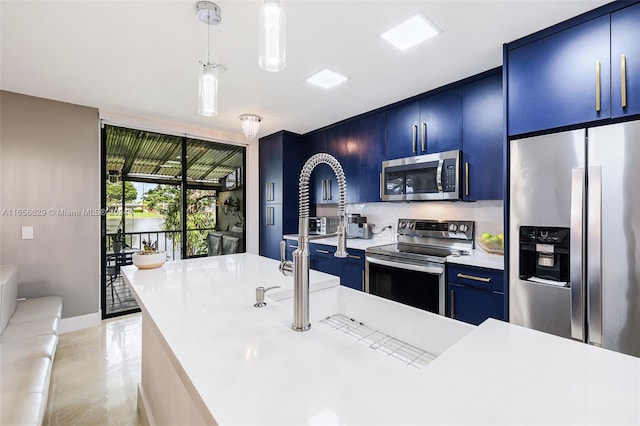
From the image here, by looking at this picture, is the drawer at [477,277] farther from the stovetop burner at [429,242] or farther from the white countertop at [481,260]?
the stovetop burner at [429,242]

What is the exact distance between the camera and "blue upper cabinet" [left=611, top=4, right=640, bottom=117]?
155 centimetres

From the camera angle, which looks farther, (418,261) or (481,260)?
(418,261)

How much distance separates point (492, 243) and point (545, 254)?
0.75 metres

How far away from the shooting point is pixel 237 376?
2.22ft

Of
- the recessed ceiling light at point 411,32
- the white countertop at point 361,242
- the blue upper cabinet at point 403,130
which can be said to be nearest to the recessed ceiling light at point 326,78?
the recessed ceiling light at point 411,32

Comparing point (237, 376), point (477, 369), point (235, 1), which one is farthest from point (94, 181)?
point (477, 369)

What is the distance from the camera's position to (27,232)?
295 centimetres

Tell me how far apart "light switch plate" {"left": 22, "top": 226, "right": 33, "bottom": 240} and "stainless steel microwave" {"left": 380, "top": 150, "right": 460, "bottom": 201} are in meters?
3.63

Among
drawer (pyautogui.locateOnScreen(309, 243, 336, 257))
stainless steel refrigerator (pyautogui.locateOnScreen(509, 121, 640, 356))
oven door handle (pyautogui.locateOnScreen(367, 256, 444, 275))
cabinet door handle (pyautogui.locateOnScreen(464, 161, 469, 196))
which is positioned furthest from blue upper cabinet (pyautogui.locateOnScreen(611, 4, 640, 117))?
drawer (pyautogui.locateOnScreen(309, 243, 336, 257))

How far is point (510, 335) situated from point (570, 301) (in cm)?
118

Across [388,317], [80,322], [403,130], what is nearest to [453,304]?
[388,317]

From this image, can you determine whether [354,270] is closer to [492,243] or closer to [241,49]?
[492,243]

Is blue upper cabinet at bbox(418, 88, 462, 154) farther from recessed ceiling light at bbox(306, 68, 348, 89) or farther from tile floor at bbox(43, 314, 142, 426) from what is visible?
tile floor at bbox(43, 314, 142, 426)

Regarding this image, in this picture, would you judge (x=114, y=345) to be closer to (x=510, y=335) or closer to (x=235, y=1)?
(x=235, y=1)
